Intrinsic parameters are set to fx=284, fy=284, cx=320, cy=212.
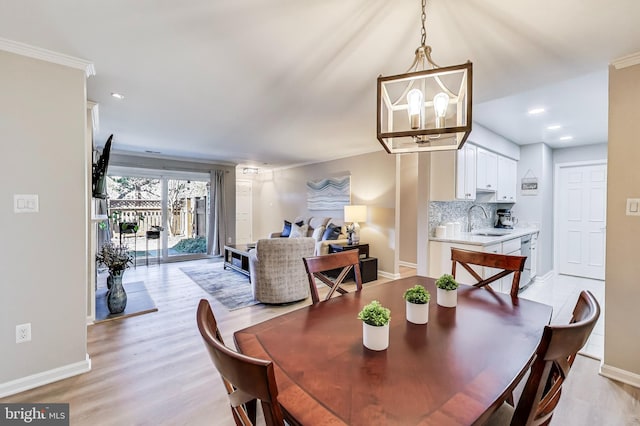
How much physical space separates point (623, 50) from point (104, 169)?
4.74 meters

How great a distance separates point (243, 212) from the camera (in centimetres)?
870

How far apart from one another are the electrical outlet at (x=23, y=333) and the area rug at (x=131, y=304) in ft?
4.06

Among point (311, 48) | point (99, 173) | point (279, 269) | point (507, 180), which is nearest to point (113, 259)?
point (99, 173)

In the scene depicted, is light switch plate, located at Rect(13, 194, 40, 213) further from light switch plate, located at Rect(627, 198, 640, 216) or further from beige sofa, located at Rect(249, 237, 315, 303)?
light switch plate, located at Rect(627, 198, 640, 216)

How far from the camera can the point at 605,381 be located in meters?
2.11

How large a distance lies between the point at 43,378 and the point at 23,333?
360 mm

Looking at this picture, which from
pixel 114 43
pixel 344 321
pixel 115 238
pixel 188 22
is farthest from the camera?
pixel 115 238

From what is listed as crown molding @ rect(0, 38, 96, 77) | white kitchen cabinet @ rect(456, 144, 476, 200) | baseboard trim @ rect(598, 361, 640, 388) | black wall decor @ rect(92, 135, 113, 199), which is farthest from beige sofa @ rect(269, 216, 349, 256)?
crown molding @ rect(0, 38, 96, 77)

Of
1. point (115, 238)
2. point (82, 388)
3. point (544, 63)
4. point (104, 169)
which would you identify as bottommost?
point (82, 388)

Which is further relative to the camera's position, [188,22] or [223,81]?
[223,81]

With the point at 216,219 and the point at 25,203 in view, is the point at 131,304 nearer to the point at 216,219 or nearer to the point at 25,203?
the point at 25,203

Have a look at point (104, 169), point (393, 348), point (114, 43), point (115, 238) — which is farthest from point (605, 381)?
point (115, 238)

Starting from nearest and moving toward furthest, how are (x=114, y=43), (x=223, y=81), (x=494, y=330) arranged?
(x=494, y=330) → (x=114, y=43) → (x=223, y=81)

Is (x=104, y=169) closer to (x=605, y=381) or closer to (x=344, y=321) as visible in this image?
(x=344, y=321)
